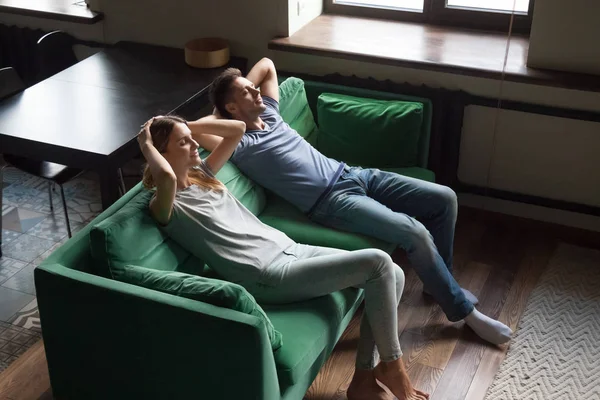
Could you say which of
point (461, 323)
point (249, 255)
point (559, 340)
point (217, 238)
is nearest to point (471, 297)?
point (461, 323)

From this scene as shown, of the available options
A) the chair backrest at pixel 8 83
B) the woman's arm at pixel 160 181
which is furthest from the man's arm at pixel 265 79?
the chair backrest at pixel 8 83

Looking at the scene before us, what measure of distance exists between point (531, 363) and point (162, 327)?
4.59ft

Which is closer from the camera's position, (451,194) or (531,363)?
(531,363)

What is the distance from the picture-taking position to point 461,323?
3102mm

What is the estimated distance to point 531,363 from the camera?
113 inches

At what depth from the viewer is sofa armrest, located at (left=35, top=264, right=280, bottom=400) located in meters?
2.21

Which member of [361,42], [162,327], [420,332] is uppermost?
[361,42]

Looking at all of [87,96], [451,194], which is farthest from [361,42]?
[87,96]

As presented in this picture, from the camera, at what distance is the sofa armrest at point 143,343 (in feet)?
7.27

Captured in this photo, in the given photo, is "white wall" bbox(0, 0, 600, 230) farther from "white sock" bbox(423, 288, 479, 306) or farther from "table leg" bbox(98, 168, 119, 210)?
"table leg" bbox(98, 168, 119, 210)

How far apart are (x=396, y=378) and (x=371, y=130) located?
1149 mm

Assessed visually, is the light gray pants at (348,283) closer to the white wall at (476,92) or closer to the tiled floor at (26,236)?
the tiled floor at (26,236)

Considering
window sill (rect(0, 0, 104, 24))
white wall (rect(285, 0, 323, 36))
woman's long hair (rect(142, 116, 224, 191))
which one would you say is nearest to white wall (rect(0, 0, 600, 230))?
white wall (rect(285, 0, 323, 36))

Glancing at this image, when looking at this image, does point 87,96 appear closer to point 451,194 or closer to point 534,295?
point 451,194
